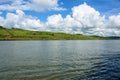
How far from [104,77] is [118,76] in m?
2.94

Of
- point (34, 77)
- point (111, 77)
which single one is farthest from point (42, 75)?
point (111, 77)

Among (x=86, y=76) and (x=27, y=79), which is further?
(x=86, y=76)

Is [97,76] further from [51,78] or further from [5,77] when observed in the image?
[5,77]

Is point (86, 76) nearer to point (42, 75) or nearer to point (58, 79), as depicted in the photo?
point (58, 79)

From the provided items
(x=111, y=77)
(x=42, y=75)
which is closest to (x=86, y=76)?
(x=111, y=77)

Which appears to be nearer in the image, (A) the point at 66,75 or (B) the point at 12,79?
(B) the point at 12,79

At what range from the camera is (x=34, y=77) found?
1337 inches

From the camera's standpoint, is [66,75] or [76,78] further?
[66,75]

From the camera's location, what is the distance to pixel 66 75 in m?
35.8

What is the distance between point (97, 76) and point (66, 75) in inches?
236

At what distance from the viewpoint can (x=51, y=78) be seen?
33.5 metres

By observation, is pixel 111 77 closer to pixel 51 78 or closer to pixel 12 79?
pixel 51 78

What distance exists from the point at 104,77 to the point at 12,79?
1692 centimetres

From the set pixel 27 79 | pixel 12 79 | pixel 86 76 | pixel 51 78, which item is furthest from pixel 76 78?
pixel 12 79
